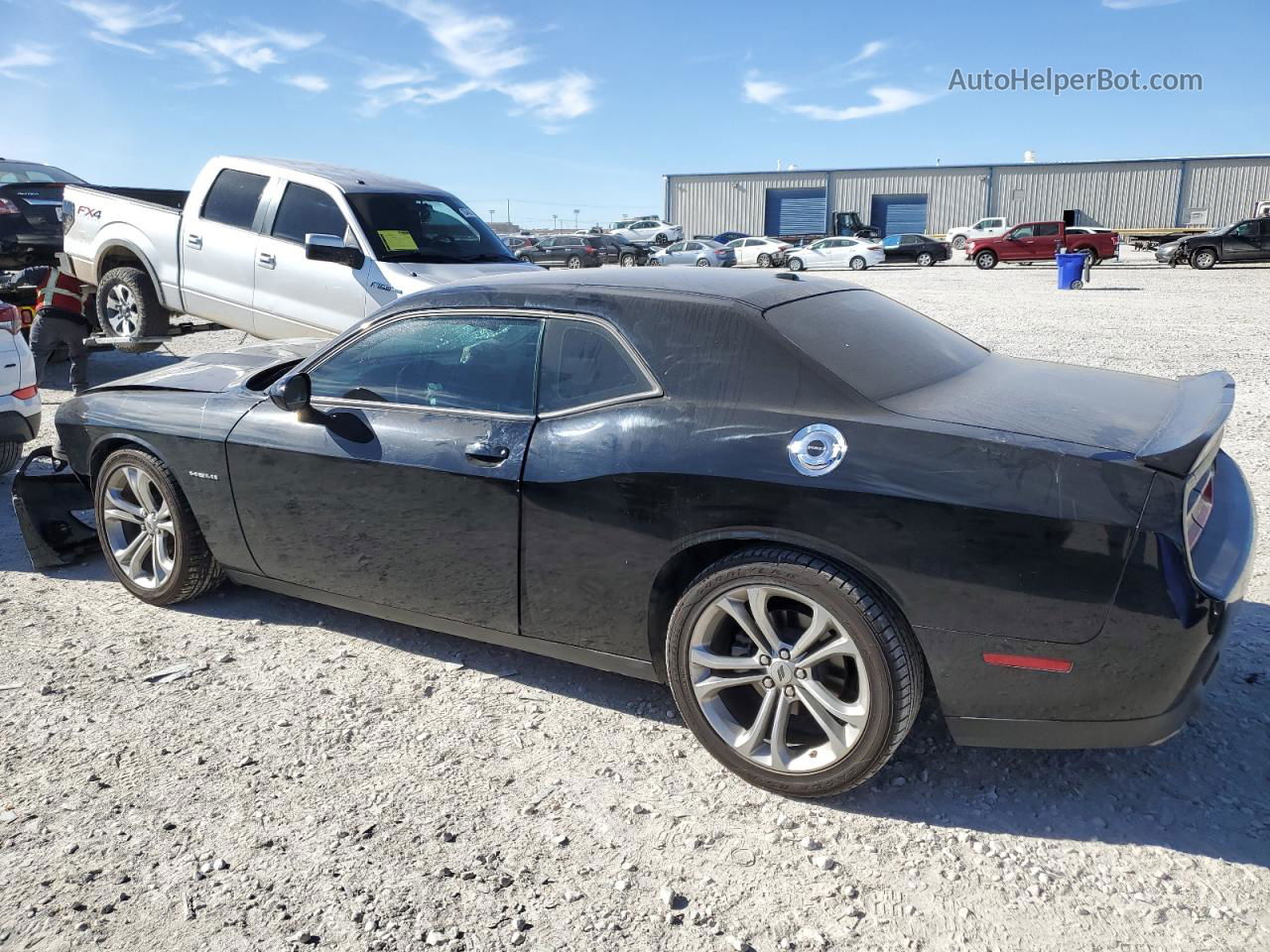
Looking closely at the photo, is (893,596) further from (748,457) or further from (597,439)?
(597,439)

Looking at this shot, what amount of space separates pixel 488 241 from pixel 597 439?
583cm

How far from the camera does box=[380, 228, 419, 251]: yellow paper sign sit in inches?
300

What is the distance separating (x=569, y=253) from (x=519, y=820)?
35897mm

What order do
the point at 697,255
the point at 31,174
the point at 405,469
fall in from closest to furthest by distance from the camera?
the point at 405,469 < the point at 31,174 < the point at 697,255

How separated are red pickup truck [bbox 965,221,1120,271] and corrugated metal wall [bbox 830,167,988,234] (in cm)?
2159

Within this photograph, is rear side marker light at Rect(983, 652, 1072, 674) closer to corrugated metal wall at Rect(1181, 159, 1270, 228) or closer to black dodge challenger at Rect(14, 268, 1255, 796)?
black dodge challenger at Rect(14, 268, 1255, 796)

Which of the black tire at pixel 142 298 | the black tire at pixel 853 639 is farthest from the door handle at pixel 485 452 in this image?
the black tire at pixel 142 298

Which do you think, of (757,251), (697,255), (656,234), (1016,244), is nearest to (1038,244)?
(1016,244)

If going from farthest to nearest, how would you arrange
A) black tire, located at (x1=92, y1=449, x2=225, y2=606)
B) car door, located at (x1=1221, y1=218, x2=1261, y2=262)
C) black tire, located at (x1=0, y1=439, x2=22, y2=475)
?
car door, located at (x1=1221, y1=218, x2=1261, y2=262), black tire, located at (x1=0, y1=439, x2=22, y2=475), black tire, located at (x1=92, y1=449, x2=225, y2=606)

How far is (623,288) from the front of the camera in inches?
130

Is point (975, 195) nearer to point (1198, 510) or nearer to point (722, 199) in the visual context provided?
point (722, 199)

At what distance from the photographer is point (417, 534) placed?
345 cm

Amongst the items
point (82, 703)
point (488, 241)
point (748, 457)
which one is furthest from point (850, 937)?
point (488, 241)

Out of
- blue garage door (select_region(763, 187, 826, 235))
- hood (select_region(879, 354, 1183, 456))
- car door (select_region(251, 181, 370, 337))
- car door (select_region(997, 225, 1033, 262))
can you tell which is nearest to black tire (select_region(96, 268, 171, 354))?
car door (select_region(251, 181, 370, 337))
